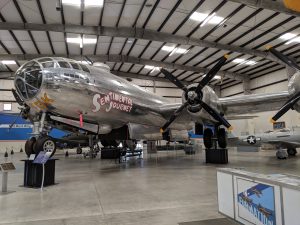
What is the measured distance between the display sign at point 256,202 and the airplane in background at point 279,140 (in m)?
15.3

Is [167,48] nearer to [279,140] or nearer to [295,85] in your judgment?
[279,140]

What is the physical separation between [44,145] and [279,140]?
17.3 meters

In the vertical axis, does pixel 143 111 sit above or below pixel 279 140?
above

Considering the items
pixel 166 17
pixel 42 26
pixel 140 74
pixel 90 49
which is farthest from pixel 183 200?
pixel 140 74

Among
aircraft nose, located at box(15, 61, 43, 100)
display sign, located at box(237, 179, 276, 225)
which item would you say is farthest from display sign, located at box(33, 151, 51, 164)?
display sign, located at box(237, 179, 276, 225)

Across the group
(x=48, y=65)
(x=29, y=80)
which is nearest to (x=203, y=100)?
(x=48, y=65)

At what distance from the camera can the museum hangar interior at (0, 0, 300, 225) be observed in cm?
458

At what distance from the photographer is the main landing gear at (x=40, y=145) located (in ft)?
27.3

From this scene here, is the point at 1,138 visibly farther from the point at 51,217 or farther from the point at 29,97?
the point at 51,217

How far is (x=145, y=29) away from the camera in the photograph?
19.0 m

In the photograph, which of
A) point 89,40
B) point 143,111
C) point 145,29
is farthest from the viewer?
point 89,40

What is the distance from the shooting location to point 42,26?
686 inches

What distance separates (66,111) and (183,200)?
19.9 ft

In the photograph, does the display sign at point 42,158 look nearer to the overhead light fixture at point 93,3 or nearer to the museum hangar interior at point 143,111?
the museum hangar interior at point 143,111
